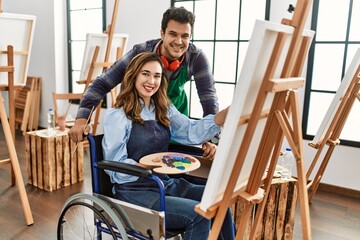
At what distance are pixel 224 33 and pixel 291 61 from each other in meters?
2.76

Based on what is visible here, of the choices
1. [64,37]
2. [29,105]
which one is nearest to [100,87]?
[64,37]

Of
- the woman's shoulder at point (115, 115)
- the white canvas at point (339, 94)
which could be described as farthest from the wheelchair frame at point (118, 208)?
the white canvas at point (339, 94)

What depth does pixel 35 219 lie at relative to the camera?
8.74 feet

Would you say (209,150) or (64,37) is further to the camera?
(64,37)

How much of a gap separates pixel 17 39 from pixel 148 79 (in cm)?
157

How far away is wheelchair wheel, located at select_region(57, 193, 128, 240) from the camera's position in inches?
63.0

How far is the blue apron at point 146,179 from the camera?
169 centimetres

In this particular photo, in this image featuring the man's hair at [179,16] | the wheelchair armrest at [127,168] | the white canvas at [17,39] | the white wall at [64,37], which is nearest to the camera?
the wheelchair armrest at [127,168]

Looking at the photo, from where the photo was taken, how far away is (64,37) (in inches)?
209

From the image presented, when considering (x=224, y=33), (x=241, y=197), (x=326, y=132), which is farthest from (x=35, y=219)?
(x=224, y=33)

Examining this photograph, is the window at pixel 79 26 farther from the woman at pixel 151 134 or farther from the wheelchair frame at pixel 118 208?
the wheelchair frame at pixel 118 208

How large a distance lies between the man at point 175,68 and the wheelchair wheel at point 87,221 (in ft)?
1.12

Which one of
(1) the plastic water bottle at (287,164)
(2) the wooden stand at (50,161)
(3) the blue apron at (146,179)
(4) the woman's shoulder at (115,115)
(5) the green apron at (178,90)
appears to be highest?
(5) the green apron at (178,90)

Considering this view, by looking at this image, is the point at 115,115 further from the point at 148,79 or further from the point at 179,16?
the point at 179,16
